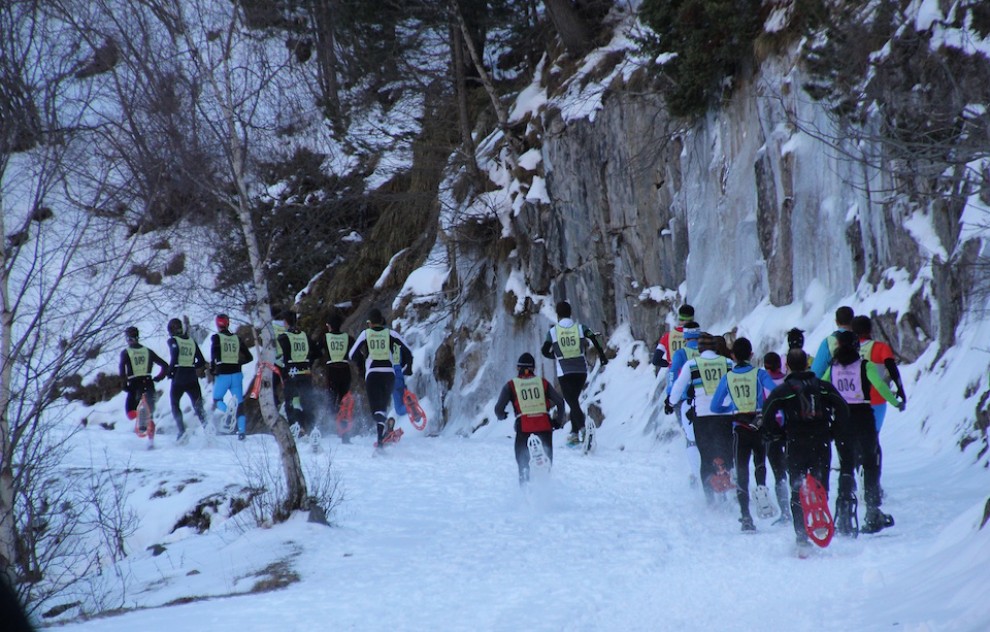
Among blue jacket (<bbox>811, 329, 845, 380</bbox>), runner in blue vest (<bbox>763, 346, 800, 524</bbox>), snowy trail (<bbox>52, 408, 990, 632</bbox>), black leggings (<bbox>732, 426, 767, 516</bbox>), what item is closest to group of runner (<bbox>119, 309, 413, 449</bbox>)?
snowy trail (<bbox>52, 408, 990, 632</bbox>)

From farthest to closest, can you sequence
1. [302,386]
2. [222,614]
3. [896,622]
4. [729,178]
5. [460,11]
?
[460,11]
[729,178]
[302,386]
[222,614]
[896,622]

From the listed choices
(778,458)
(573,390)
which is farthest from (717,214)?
(778,458)

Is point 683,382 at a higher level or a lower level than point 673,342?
lower

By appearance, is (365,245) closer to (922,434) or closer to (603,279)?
(603,279)

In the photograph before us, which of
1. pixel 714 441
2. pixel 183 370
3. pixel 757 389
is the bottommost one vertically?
pixel 714 441

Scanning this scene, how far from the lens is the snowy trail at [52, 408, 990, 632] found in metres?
6.00

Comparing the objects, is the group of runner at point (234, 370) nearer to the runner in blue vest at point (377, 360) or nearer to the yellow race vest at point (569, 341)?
the runner in blue vest at point (377, 360)

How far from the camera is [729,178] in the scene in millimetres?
17484

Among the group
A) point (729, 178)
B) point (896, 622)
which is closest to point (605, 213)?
point (729, 178)

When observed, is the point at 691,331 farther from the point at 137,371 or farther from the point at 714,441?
the point at 137,371

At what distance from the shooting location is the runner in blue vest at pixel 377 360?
1432 centimetres

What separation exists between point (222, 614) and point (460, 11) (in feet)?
63.3

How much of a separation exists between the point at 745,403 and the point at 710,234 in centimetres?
942

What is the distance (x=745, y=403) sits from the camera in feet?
29.2
